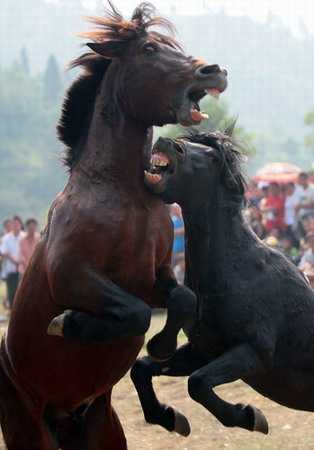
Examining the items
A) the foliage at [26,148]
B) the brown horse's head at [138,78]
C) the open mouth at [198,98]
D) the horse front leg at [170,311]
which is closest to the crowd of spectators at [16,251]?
the brown horse's head at [138,78]

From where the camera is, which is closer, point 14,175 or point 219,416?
point 219,416

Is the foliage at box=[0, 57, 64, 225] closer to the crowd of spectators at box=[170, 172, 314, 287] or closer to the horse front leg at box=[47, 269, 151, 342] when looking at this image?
the crowd of spectators at box=[170, 172, 314, 287]

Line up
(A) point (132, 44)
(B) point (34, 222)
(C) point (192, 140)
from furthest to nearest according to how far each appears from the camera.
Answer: (B) point (34, 222) → (C) point (192, 140) → (A) point (132, 44)

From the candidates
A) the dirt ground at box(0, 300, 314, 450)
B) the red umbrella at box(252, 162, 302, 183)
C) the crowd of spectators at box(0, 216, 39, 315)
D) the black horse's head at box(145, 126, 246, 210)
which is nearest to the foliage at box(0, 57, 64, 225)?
the red umbrella at box(252, 162, 302, 183)

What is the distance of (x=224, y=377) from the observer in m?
4.42

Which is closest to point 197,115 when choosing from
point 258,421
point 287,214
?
point 258,421

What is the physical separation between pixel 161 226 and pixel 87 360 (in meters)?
0.84

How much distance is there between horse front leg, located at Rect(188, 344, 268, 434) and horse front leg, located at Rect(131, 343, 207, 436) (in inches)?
17.5

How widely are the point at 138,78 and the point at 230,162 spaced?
2.89 feet

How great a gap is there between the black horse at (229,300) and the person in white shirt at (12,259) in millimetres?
10283

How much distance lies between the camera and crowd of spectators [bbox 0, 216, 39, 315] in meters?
14.7

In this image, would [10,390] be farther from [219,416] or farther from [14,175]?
[14,175]

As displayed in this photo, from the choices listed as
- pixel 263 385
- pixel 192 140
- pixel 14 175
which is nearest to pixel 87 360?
pixel 263 385

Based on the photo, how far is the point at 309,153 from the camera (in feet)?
514
